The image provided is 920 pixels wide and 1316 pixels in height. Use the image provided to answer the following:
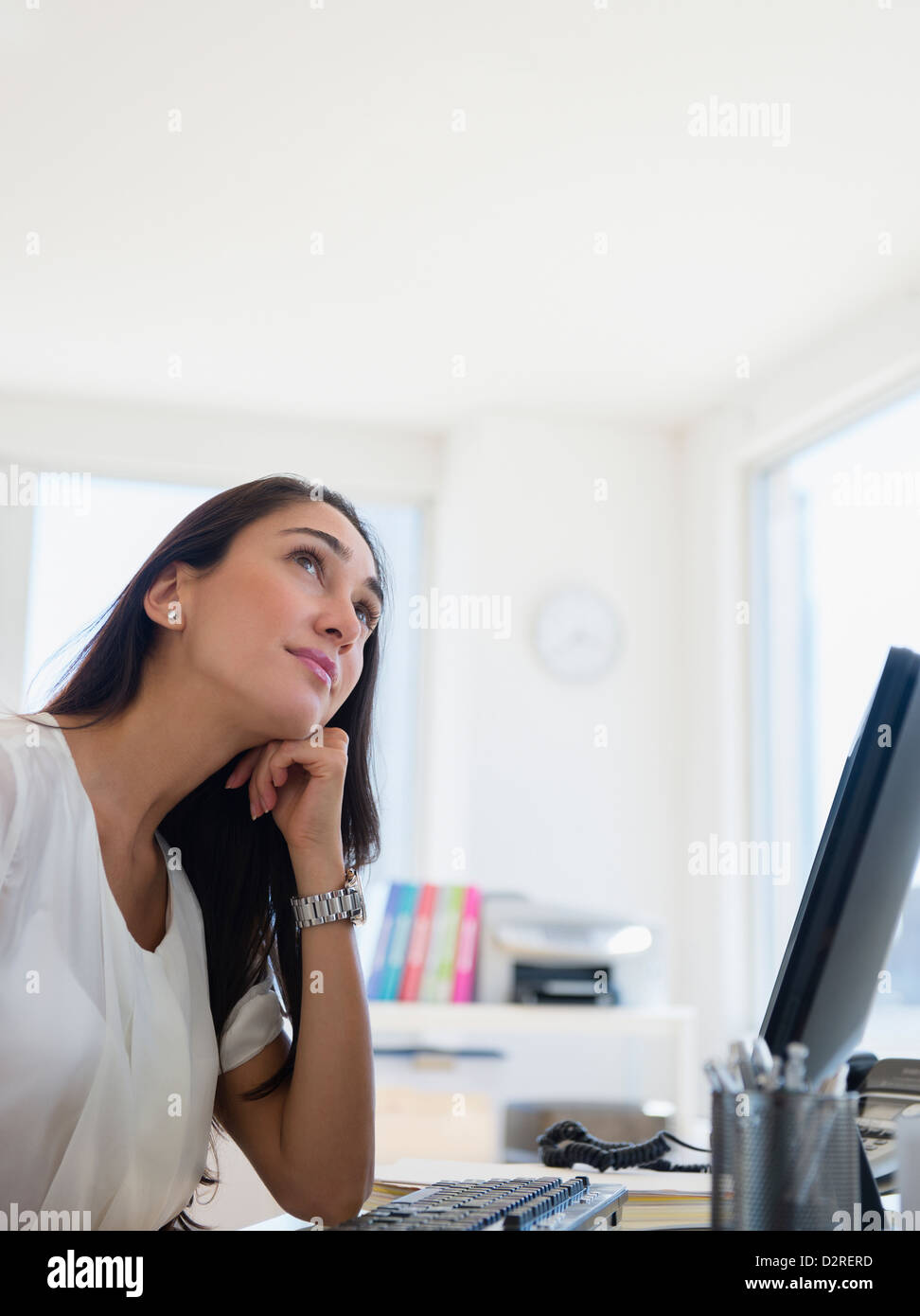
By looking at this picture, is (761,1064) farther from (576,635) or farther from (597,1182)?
(576,635)

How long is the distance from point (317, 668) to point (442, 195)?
2228 mm

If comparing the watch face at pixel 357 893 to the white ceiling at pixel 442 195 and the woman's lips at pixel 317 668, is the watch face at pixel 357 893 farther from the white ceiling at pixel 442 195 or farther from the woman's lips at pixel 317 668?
the white ceiling at pixel 442 195

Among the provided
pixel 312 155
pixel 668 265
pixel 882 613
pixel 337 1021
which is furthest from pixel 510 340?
pixel 337 1021

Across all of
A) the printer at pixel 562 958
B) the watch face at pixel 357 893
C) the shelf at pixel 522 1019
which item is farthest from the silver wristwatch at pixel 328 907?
the printer at pixel 562 958

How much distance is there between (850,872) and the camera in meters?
0.81

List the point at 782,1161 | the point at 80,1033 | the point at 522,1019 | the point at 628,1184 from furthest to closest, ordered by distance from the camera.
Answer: the point at 522,1019
the point at 628,1184
the point at 80,1033
the point at 782,1161

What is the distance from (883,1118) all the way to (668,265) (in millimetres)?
2704

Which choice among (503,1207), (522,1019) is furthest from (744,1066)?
(522,1019)

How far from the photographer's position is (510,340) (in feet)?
12.6

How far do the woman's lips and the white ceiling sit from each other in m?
1.80

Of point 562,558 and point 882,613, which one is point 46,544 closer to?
point 562,558

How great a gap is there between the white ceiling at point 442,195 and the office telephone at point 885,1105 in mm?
2068

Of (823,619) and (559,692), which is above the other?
(823,619)

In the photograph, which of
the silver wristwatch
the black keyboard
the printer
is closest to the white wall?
the printer
